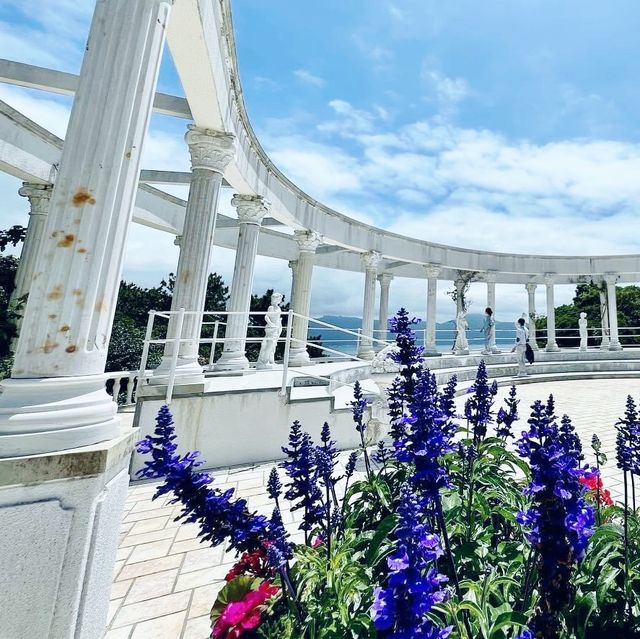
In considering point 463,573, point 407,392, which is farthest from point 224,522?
point 463,573

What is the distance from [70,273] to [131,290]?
2309 cm

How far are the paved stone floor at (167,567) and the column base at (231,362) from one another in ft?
13.3

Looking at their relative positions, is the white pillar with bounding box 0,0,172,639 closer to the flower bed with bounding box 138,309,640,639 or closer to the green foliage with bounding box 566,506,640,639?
the flower bed with bounding box 138,309,640,639

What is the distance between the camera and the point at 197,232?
786 cm

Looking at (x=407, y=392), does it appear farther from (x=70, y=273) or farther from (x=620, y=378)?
(x=620, y=378)

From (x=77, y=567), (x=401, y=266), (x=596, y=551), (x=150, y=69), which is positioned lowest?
(x=77, y=567)

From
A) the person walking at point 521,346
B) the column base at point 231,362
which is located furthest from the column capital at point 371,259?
the column base at point 231,362

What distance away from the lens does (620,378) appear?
67.9 ft

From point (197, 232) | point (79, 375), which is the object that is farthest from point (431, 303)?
point (79, 375)

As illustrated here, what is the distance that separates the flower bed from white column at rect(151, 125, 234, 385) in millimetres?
5424

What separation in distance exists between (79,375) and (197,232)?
18.8 ft

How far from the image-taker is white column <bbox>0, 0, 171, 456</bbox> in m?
2.47

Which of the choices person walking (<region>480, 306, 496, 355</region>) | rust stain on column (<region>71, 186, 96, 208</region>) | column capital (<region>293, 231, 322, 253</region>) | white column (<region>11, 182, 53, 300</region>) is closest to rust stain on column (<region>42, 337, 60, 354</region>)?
rust stain on column (<region>71, 186, 96, 208</region>)

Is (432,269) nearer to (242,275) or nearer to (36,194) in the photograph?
(242,275)
